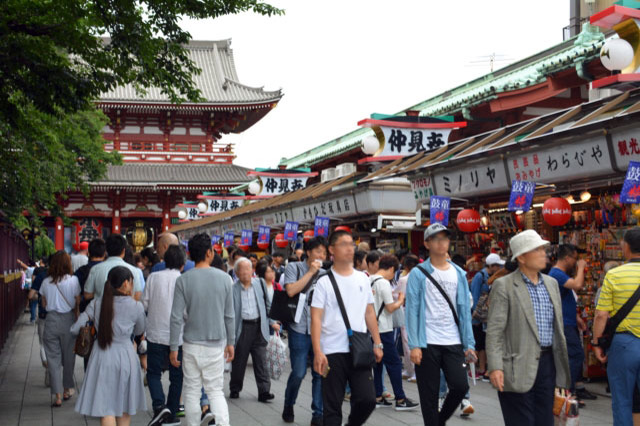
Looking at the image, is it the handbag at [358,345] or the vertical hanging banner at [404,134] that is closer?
the handbag at [358,345]

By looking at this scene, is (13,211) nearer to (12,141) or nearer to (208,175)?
(12,141)

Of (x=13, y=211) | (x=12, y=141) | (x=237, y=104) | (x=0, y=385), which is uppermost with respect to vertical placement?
(x=237, y=104)

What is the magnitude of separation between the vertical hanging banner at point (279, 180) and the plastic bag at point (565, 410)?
1823cm

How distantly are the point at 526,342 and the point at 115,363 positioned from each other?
353 cm

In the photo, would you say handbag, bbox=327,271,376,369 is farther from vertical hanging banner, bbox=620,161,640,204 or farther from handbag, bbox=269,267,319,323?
vertical hanging banner, bbox=620,161,640,204

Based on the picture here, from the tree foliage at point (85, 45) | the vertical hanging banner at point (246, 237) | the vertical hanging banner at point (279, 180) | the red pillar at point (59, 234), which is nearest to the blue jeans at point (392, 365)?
the tree foliage at point (85, 45)

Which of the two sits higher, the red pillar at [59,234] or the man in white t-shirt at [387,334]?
the red pillar at [59,234]

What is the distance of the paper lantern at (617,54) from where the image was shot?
29.4 feet

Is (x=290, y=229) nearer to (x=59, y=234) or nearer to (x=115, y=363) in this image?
(x=115, y=363)

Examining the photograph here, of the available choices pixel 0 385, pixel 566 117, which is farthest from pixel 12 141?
pixel 566 117

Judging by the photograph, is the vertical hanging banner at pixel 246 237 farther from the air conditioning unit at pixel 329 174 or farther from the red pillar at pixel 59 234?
the red pillar at pixel 59 234

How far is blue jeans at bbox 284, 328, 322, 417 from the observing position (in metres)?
7.60

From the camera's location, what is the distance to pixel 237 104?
129ft

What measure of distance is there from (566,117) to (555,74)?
312 centimetres
